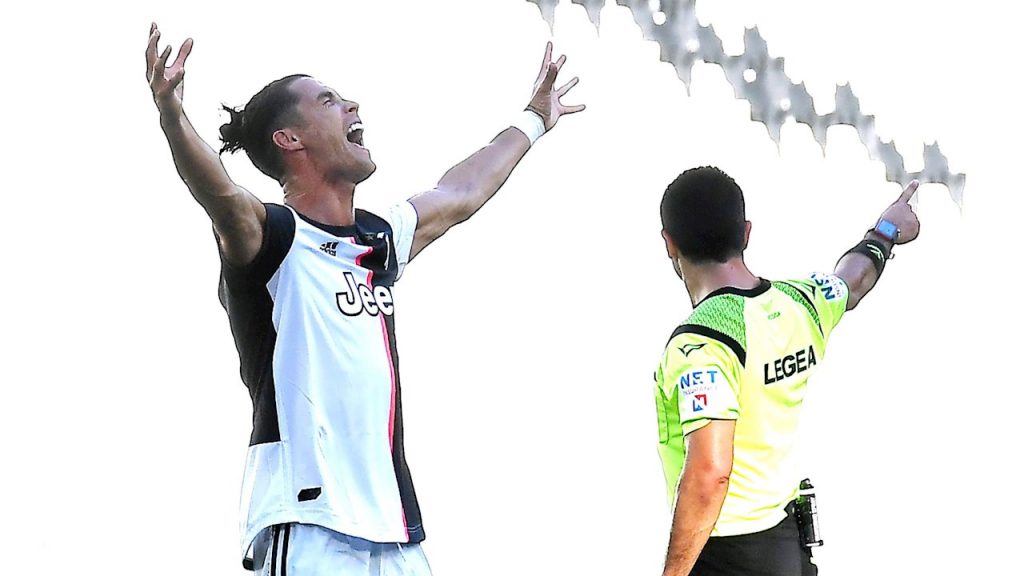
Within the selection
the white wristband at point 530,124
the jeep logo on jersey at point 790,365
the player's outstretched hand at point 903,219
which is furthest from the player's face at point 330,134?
the player's outstretched hand at point 903,219

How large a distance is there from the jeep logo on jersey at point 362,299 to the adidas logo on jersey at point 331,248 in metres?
0.03

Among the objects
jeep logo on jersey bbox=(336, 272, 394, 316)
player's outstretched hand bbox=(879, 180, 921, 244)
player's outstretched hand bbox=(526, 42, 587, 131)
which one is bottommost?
jeep logo on jersey bbox=(336, 272, 394, 316)

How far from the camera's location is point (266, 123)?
1.96 metres

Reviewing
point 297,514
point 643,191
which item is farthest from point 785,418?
point 643,191

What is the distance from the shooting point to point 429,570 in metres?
1.89

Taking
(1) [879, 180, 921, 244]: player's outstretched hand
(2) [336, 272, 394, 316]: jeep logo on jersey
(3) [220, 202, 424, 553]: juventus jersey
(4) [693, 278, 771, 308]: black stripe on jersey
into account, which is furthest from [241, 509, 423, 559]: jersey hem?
(1) [879, 180, 921, 244]: player's outstretched hand

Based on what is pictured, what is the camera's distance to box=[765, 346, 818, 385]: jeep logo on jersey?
184 centimetres

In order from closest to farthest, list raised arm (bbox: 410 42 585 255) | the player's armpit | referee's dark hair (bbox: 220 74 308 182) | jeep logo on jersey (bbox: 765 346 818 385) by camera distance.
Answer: the player's armpit, jeep logo on jersey (bbox: 765 346 818 385), referee's dark hair (bbox: 220 74 308 182), raised arm (bbox: 410 42 585 255)

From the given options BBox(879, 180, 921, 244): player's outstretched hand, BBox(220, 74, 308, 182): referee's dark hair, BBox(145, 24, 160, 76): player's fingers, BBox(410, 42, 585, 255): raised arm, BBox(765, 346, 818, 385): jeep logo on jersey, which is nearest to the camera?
BBox(145, 24, 160, 76): player's fingers

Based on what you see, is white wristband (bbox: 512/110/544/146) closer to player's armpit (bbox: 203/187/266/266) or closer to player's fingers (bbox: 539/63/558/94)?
player's fingers (bbox: 539/63/558/94)

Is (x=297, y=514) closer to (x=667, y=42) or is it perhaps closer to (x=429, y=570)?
(x=429, y=570)

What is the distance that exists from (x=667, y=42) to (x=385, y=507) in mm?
1271

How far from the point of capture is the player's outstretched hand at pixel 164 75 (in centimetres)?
159

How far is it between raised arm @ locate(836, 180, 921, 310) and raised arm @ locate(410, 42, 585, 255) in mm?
456
